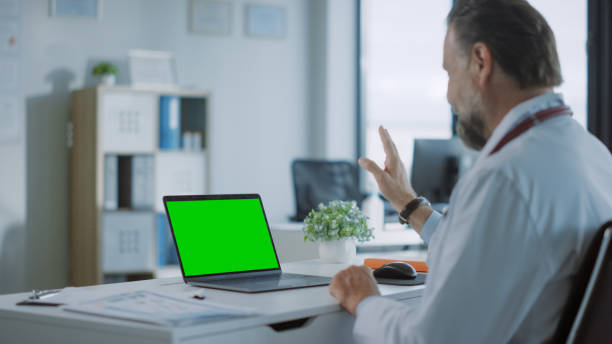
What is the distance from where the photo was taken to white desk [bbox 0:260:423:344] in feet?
4.11

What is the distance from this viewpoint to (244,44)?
552 cm

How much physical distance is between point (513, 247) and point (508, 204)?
0.24ft

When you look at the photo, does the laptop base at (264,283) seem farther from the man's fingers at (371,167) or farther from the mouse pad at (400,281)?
the man's fingers at (371,167)

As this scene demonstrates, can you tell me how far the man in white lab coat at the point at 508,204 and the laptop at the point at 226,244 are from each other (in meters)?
0.41

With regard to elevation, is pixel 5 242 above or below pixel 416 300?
below

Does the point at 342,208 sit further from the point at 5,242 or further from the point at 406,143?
the point at 406,143

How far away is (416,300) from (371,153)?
13.8ft

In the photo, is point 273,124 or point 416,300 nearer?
point 416,300

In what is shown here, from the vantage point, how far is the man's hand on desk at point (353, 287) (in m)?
1.48

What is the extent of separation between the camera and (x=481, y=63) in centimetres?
138

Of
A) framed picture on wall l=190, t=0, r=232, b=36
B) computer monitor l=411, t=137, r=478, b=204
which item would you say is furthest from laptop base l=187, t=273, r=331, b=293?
framed picture on wall l=190, t=0, r=232, b=36

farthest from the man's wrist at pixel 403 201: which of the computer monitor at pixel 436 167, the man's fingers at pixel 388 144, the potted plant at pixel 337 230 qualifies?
the computer monitor at pixel 436 167

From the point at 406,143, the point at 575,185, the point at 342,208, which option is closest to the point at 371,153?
the point at 406,143

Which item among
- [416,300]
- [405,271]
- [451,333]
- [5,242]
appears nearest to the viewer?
[451,333]
